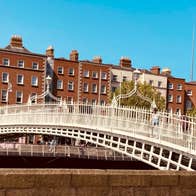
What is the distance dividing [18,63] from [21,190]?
59017mm

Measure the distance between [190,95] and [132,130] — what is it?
66.2 meters

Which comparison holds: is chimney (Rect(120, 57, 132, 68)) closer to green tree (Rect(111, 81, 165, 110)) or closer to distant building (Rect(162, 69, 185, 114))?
distant building (Rect(162, 69, 185, 114))

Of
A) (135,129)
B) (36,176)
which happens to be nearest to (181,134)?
(135,129)

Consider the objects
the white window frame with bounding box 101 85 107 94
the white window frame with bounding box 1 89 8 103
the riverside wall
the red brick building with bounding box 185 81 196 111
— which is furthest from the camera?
the red brick building with bounding box 185 81 196 111

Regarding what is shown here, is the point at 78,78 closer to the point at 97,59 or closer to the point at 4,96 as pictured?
the point at 97,59

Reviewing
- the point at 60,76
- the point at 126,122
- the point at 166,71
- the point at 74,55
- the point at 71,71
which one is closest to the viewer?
the point at 126,122

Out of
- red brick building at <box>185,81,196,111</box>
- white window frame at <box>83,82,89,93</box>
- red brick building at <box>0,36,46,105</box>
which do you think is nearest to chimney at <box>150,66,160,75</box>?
red brick building at <box>185,81,196,111</box>

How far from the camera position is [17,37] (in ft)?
224

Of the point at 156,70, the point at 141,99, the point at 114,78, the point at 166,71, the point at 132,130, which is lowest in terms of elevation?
the point at 132,130

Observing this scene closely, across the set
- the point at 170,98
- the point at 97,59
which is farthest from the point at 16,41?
the point at 170,98

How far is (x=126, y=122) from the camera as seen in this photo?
22.3m

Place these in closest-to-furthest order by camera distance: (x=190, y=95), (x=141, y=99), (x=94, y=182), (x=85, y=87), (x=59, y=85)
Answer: (x=94, y=182)
(x=141, y=99)
(x=59, y=85)
(x=85, y=87)
(x=190, y=95)

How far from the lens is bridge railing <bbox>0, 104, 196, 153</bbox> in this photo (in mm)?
17938

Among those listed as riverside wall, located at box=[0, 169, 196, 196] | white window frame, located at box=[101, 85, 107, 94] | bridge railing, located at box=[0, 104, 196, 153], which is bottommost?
riverside wall, located at box=[0, 169, 196, 196]
